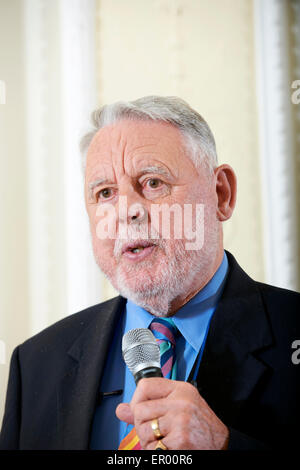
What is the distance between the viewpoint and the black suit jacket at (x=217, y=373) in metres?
1.32

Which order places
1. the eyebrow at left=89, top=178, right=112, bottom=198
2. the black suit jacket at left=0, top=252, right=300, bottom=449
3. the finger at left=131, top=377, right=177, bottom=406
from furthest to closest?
the eyebrow at left=89, top=178, right=112, bottom=198, the black suit jacket at left=0, top=252, right=300, bottom=449, the finger at left=131, top=377, right=177, bottom=406

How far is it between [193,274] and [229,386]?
0.94ft

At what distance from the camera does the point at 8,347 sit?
1638 mm

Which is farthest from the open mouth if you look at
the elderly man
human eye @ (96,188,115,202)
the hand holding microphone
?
the hand holding microphone

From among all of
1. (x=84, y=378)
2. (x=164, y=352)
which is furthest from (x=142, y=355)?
(x=84, y=378)

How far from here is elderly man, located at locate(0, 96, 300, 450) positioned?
1.35 meters

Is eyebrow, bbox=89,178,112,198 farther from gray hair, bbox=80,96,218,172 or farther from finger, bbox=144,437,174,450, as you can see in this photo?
finger, bbox=144,437,174,450

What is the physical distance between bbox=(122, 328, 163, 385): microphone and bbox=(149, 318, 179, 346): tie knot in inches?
8.7

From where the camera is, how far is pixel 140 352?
115 cm

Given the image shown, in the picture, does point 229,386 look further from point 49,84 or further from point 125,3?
point 125,3

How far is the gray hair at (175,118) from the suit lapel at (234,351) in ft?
1.10

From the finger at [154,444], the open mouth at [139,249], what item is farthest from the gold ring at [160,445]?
the open mouth at [139,249]
